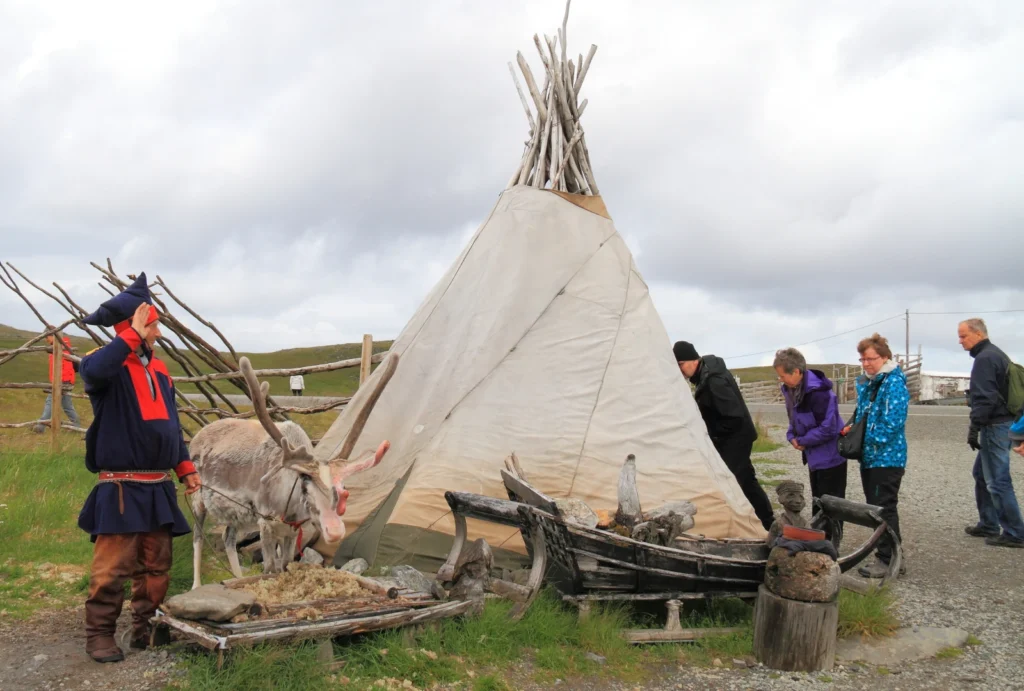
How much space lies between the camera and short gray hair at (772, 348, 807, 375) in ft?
20.0

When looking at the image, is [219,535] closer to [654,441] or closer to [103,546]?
[103,546]

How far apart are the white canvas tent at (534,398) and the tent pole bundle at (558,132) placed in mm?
338

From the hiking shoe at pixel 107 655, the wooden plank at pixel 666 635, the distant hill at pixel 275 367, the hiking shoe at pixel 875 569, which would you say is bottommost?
the wooden plank at pixel 666 635

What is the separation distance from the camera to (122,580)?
13.3 feet

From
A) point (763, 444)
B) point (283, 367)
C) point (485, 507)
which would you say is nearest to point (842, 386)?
point (763, 444)

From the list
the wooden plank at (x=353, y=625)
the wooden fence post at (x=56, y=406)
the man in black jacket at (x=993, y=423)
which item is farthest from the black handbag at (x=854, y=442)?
the wooden fence post at (x=56, y=406)

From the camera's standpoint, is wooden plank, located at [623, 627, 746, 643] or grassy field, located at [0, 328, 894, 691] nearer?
grassy field, located at [0, 328, 894, 691]

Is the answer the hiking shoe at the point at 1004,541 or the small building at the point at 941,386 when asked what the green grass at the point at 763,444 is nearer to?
the hiking shoe at the point at 1004,541

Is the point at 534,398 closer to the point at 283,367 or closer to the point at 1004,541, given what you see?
the point at 1004,541

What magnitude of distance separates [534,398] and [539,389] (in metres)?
0.09

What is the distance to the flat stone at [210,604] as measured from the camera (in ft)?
12.3

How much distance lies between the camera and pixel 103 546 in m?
4.01

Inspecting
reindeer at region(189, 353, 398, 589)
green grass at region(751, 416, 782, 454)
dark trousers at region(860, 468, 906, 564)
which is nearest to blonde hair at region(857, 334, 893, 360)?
dark trousers at region(860, 468, 906, 564)

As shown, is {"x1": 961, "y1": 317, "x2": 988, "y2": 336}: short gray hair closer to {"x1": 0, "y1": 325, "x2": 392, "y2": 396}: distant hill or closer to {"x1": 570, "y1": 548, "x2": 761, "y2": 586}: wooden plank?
{"x1": 570, "y1": 548, "x2": 761, "y2": 586}: wooden plank
